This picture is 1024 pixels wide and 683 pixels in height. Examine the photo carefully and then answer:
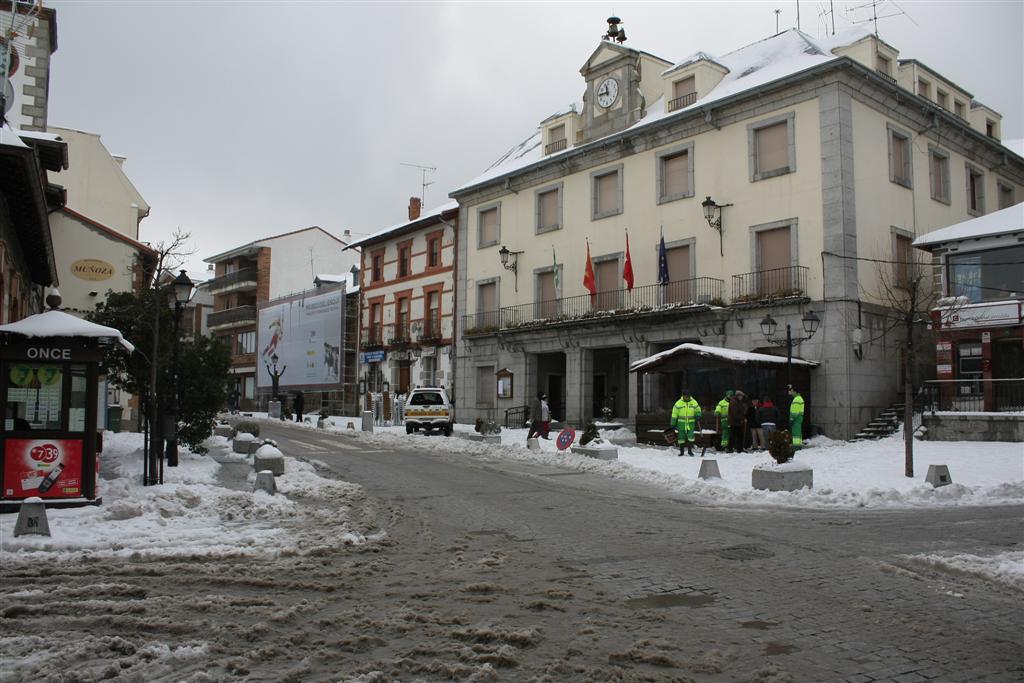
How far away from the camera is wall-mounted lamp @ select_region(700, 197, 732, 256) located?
84.2 ft

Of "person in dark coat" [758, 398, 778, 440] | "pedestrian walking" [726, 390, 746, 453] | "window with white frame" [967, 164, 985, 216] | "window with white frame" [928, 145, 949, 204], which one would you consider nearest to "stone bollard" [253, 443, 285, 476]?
"pedestrian walking" [726, 390, 746, 453]

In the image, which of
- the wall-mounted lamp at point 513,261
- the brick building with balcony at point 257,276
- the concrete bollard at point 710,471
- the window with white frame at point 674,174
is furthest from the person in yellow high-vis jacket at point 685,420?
the brick building with balcony at point 257,276

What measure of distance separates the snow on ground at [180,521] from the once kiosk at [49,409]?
14.8 inches

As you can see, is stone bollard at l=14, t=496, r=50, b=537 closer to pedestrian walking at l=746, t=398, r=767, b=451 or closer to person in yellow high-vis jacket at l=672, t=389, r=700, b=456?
person in yellow high-vis jacket at l=672, t=389, r=700, b=456

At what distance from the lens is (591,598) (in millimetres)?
6402

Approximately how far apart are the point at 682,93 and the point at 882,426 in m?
12.9

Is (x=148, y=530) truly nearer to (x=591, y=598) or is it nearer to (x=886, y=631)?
(x=591, y=598)

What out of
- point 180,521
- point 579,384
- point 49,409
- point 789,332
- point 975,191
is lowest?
point 180,521

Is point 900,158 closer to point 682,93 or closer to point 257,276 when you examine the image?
point 682,93

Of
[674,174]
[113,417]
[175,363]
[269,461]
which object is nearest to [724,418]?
[674,174]

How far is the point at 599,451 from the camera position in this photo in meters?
18.9

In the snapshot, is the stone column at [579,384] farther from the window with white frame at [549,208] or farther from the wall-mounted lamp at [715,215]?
the wall-mounted lamp at [715,215]

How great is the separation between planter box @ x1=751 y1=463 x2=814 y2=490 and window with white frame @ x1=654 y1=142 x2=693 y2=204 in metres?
15.1

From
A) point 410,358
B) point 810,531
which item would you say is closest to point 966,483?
point 810,531
